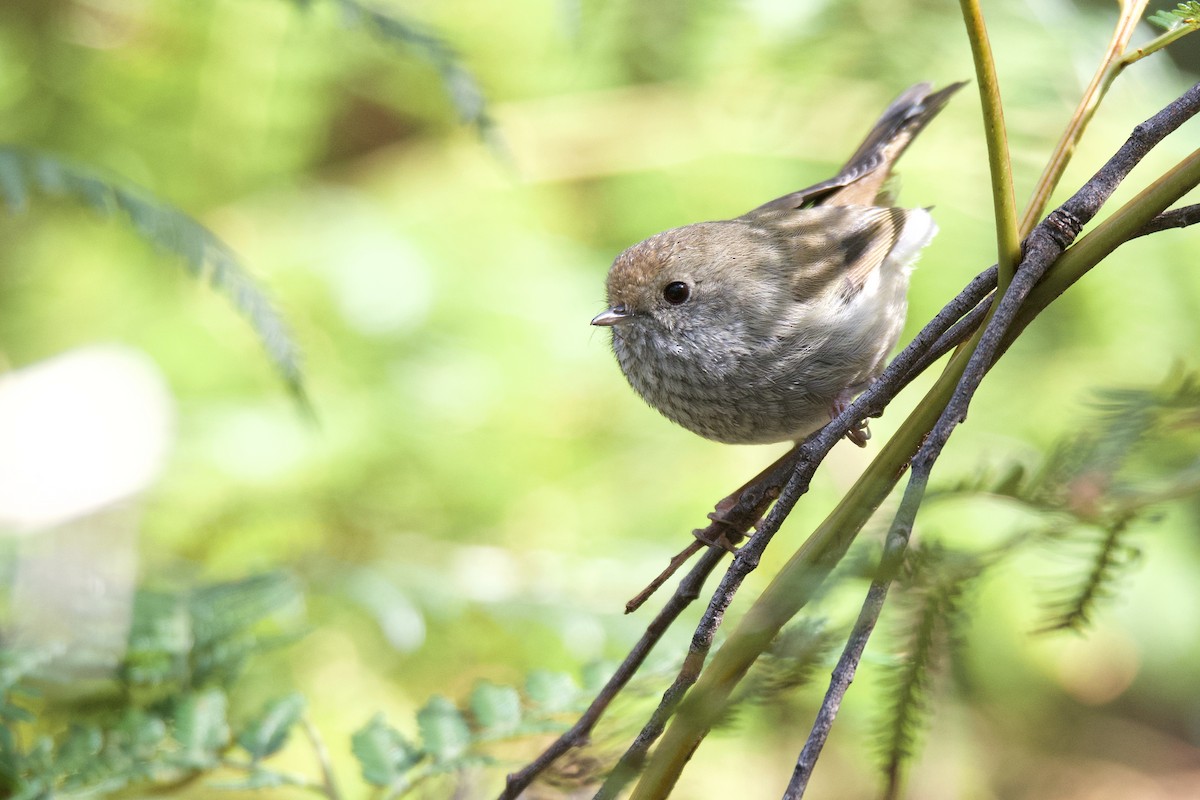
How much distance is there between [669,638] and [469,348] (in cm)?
191

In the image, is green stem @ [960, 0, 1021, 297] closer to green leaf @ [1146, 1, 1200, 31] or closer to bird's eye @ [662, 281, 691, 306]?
green leaf @ [1146, 1, 1200, 31]

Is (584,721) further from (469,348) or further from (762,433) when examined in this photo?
(469,348)

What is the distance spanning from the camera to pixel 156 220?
5.54 feet

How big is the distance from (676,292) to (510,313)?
156 centimetres

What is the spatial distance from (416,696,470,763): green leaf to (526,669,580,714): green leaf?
0.32ft

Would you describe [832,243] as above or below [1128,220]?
above

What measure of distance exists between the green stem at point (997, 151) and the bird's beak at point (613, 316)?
1.07 meters

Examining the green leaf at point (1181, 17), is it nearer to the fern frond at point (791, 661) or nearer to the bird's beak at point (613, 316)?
the fern frond at point (791, 661)

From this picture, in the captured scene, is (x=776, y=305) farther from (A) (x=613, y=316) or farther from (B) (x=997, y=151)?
(B) (x=997, y=151)

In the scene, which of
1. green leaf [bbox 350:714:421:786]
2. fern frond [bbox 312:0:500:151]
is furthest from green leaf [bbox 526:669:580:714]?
fern frond [bbox 312:0:500:151]

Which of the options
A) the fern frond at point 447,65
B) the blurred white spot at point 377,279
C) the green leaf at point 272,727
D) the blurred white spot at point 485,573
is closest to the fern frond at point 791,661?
the green leaf at point 272,727

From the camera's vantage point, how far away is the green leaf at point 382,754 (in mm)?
1253

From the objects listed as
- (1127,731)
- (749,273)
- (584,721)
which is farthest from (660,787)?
(1127,731)

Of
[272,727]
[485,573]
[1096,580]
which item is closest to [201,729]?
[272,727]
